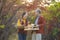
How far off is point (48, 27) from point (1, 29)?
7.18ft

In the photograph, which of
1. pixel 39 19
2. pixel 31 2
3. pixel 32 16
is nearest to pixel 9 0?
pixel 31 2

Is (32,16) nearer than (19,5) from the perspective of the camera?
No

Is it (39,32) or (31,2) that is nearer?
(39,32)

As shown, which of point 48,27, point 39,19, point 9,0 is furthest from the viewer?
point 48,27

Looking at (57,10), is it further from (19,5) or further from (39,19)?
(39,19)

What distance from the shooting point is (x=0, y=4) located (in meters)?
10.5

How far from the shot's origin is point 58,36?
11117mm

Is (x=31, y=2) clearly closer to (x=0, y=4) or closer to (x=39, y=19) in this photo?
(x=0, y=4)

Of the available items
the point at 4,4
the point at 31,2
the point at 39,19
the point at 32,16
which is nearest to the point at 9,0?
the point at 4,4

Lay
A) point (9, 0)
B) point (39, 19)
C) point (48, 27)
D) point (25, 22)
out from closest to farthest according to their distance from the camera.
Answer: point (39, 19) < point (25, 22) < point (9, 0) < point (48, 27)

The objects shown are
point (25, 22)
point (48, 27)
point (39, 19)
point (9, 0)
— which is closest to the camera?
point (39, 19)

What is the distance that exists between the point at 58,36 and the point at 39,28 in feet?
13.2

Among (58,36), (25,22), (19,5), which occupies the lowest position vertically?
(58,36)

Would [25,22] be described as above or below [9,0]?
below
